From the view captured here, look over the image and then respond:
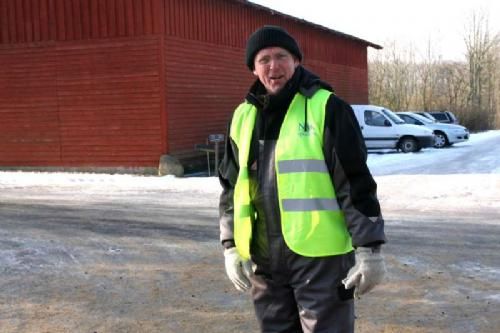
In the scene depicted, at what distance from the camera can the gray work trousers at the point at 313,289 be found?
2.88 metres

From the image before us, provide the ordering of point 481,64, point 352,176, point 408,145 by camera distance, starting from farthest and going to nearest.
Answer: point 481,64
point 408,145
point 352,176

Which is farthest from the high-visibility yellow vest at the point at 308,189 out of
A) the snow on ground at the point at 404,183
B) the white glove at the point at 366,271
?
the snow on ground at the point at 404,183

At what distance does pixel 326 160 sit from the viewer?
9.30 feet

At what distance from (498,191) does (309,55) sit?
14698mm

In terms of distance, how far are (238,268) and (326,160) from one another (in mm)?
748

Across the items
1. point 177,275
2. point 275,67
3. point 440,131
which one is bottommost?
point 177,275

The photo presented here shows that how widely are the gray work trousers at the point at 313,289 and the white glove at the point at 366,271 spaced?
7 cm

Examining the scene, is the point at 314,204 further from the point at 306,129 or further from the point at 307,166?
the point at 306,129

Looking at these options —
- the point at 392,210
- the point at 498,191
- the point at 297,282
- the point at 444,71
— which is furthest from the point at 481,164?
the point at 444,71

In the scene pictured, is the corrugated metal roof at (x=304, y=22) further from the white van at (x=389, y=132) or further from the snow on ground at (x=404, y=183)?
the snow on ground at (x=404, y=183)

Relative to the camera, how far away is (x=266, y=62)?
118 inches

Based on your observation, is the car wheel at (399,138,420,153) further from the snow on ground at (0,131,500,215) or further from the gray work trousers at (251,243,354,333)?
the gray work trousers at (251,243,354,333)

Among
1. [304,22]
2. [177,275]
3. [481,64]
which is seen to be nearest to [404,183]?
[177,275]

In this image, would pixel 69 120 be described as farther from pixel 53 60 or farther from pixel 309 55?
pixel 309 55
